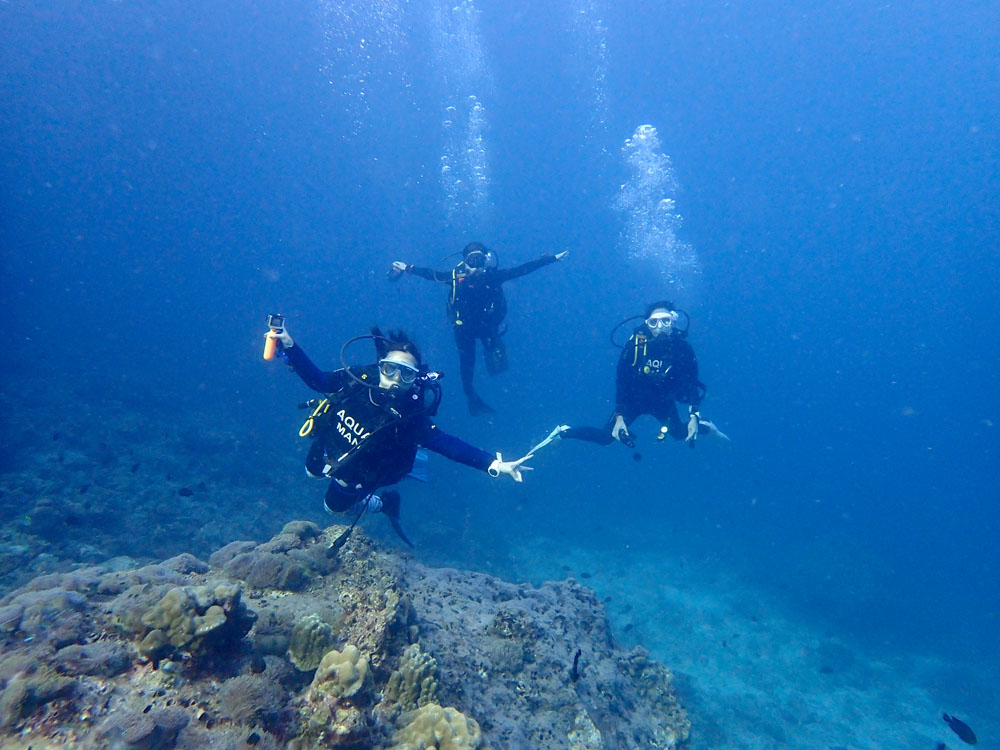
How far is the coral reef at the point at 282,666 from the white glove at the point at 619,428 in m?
5.22

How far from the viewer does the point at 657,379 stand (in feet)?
33.2

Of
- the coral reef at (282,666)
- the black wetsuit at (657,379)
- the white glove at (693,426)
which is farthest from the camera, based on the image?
the black wetsuit at (657,379)

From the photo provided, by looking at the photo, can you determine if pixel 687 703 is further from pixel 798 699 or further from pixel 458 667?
pixel 458 667

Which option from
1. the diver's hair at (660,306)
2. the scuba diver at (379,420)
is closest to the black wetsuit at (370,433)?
the scuba diver at (379,420)

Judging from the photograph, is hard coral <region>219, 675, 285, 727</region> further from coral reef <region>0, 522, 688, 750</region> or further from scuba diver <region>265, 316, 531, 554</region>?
scuba diver <region>265, 316, 531, 554</region>

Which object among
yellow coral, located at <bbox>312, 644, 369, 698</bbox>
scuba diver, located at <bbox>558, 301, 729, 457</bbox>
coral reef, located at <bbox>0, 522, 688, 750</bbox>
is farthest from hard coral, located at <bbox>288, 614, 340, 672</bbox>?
scuba diver, located at <bbox>558, 301, 729, 457</bbox>

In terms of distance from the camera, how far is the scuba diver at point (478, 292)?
38.1 feet

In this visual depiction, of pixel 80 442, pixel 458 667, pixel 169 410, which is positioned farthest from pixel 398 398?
pixel 169 410

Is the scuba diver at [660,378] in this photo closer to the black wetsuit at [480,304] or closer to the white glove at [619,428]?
the white glove at [619,428]

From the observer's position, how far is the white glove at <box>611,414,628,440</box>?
1023 centimetres

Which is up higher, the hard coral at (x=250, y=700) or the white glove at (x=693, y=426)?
the white glove at (x=693, y=426)

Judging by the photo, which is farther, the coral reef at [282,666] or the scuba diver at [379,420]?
the scuba diver at [379,420]

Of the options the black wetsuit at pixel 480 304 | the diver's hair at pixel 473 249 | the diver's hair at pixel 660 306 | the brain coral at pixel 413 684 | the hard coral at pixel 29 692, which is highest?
the diver's hair at pixel 473 249

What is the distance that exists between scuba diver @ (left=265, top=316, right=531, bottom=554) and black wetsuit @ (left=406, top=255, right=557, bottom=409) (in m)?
6.06
